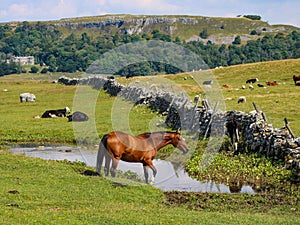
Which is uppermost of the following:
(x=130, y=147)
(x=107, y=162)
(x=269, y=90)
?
(x=130, y=147)

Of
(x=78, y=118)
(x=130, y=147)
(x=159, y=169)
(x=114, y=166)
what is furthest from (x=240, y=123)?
(x=78, y=118)

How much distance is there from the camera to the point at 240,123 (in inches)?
1213

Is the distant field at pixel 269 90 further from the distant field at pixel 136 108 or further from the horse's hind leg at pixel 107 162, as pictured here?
the horse's hind leg at pixel 107 162

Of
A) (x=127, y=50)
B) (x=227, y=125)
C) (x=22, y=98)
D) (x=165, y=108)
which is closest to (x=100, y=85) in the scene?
(x=22, y=98)

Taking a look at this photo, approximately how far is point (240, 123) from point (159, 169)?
536 cm

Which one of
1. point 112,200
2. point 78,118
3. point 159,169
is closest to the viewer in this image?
point 112,200

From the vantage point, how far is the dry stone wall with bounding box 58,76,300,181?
81.2ft

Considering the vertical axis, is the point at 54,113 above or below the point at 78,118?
below

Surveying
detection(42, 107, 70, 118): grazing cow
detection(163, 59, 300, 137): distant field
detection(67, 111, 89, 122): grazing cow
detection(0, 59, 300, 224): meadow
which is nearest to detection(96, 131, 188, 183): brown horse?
detection(0, 59, 300, 224): meadow

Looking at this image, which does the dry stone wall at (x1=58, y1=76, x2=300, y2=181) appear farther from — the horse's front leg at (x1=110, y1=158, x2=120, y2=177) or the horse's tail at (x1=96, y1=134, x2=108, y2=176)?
the horse's tail at (x1=96, y1=134, x2=108, y2=176)

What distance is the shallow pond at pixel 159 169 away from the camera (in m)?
24.0

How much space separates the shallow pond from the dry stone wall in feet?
8.37

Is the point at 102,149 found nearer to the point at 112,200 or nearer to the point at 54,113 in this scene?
the point at 112,200

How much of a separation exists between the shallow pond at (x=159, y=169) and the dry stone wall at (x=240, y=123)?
2550 mm
